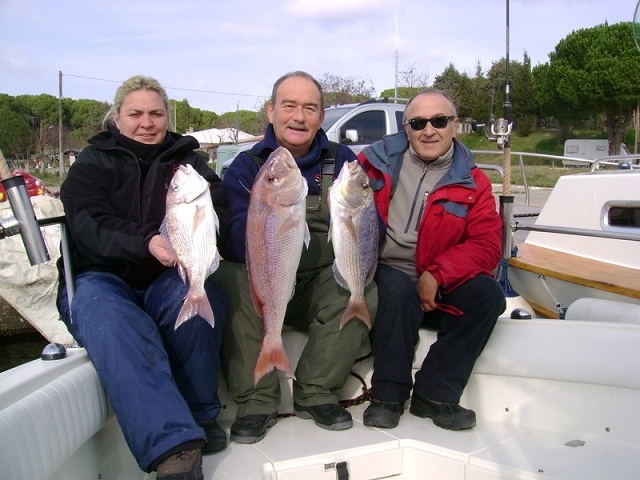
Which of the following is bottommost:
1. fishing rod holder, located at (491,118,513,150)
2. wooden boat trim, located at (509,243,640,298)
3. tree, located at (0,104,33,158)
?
wooden boat trim, located at (509,243,640,298)

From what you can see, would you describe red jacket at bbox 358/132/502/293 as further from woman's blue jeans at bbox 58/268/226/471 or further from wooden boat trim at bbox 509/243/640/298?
wooden boat trim at bbox 509/243/640/298

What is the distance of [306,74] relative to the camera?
3.68m

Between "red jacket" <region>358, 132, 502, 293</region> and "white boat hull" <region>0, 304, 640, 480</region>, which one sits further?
"red jacket" <region>358, 132, 502, 293</region>

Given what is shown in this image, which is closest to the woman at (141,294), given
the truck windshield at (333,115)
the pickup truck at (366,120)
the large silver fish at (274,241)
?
the large silver fish at (274,241)

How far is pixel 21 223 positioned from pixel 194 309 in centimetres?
83

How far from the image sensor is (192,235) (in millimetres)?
2842

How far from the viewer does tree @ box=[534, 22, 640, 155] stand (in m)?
39.2

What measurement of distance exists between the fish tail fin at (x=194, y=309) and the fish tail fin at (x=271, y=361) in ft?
1.31

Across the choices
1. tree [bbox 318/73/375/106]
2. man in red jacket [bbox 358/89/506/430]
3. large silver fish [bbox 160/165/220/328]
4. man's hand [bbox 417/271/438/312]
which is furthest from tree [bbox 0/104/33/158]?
man's hand [bbox 417/271/438/312]

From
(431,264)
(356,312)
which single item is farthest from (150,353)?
(431,264)

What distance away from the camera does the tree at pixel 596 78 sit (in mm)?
39188

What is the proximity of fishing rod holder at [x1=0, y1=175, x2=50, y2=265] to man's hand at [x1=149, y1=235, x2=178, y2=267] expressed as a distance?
480 millimetres

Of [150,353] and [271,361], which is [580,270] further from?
[150,353]

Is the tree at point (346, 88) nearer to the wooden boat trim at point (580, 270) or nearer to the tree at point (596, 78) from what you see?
the tree at point (596, 78)
